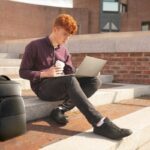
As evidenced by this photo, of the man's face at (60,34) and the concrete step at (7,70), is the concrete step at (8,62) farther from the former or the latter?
the man's face at (60,34)

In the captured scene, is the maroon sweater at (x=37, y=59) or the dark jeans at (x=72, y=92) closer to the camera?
the dark jeans at (x=72, y=92)

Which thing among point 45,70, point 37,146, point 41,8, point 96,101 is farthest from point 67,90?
point 41,8

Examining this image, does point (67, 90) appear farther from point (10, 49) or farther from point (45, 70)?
point (10, 49)

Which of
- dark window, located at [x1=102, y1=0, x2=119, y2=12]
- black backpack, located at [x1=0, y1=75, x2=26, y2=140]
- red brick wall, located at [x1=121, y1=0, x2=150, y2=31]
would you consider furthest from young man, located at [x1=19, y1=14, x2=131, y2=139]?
dark window, located at [x1=102, y1=0, x2=119, y2=12]

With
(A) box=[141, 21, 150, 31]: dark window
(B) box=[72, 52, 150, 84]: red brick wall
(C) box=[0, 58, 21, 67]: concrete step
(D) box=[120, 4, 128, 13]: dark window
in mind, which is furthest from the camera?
(D) box=[120, 4, 128, 13]: dark window

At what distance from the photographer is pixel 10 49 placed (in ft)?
27.9

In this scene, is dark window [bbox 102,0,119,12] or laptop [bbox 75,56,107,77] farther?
dark window [bbox 102,0,119,12]

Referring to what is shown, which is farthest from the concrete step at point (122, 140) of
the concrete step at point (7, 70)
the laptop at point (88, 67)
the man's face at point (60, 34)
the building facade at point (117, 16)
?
the building facade at point (117, 16)

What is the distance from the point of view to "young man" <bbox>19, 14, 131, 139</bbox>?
3141 mm

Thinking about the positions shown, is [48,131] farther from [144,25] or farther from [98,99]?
[144,25]

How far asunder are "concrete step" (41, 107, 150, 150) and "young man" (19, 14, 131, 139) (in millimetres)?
123

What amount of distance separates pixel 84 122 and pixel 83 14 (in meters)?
22.1

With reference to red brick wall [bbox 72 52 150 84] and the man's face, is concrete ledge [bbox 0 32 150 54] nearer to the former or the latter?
red brick wall [bbox 72 52 150 84]

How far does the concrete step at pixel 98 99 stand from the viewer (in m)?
3.53
